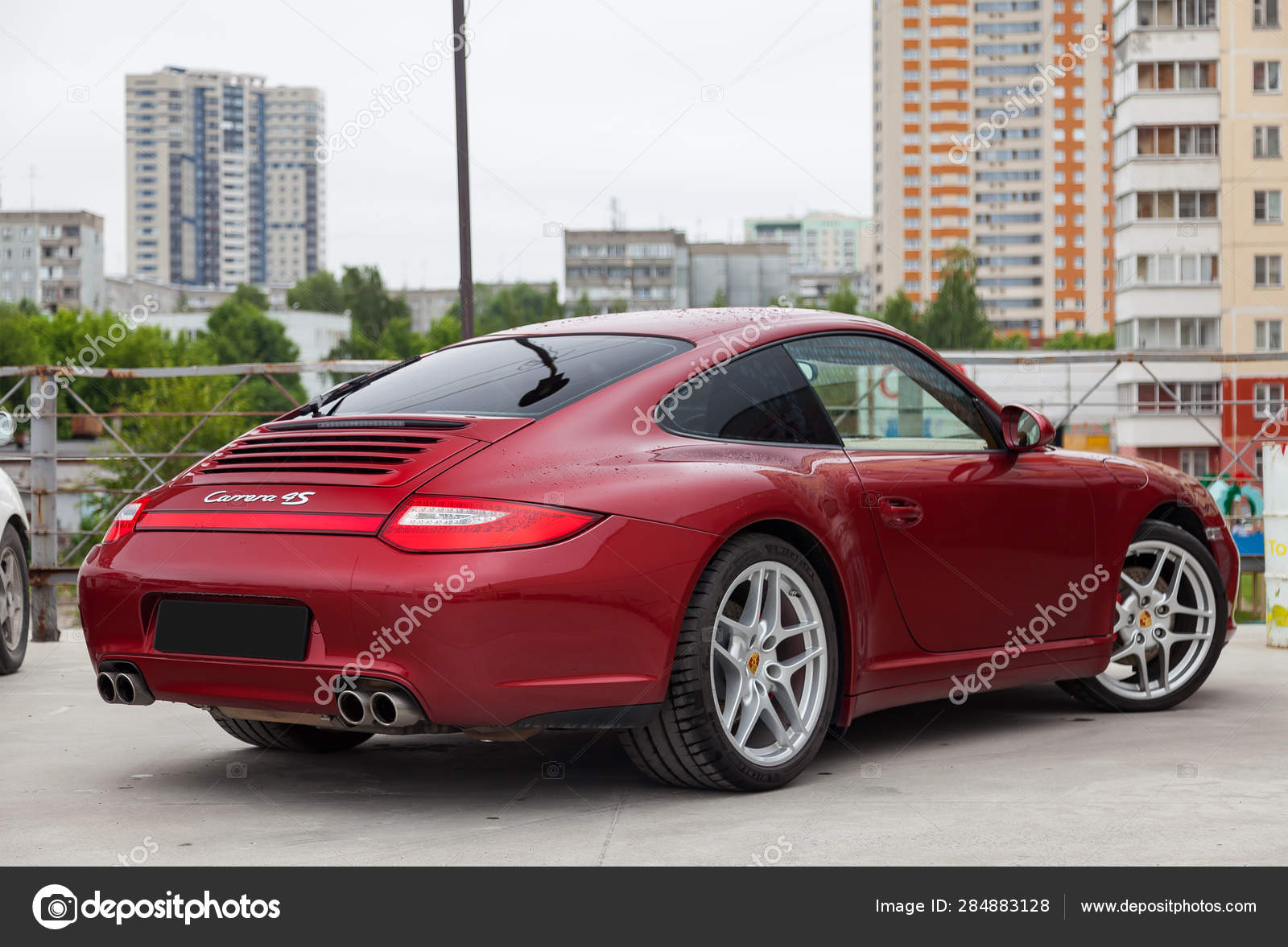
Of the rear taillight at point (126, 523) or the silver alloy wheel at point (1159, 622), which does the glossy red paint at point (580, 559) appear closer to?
the rear taillight at point (126, 523)

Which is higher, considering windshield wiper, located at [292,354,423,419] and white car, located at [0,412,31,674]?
windshield wiper, located at [292,354,423,419]

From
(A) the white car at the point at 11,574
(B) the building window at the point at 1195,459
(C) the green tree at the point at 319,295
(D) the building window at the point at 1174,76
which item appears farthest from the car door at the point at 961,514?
(C) the green tree at the point at 319,295

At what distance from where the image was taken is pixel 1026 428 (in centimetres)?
527

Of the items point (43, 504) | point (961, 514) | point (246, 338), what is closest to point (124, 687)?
point (961, 514)

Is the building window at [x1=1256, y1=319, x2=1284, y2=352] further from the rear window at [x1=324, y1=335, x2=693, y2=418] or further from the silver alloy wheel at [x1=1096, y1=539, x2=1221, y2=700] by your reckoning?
the rear window at [x1=324, y1=335, x2=693, y2=418]

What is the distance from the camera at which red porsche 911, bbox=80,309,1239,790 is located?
3.73 metres

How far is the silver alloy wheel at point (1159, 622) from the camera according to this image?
574cm

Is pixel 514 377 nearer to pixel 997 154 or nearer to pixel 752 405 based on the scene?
pixel 752 405

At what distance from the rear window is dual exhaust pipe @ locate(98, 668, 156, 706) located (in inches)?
37.4

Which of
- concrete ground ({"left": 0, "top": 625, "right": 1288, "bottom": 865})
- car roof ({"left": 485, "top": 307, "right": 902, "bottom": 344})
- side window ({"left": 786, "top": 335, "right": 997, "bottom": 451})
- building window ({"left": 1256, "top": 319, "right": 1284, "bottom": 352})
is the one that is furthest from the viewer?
building window ({"left": 1256, "top": 319, "right": 1284, "bottom": 352})

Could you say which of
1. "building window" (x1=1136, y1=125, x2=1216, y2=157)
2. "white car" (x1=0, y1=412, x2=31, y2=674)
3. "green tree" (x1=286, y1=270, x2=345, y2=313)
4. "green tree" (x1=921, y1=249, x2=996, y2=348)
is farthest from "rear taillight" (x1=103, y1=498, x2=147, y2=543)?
"green tree" (x1=286, y1=270, x2=345, y2=313)

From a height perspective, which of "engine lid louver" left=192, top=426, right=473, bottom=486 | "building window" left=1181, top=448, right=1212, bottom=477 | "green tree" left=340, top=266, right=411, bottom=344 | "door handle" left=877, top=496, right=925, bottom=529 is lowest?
"building window" left=1181, top=448, right=1212, bottom=477

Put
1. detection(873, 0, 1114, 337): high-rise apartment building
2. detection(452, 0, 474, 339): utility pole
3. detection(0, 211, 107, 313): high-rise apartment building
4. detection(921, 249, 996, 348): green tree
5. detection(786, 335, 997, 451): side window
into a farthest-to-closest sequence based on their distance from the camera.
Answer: detection(0, 211, 107, 313): high-rise apartment building → detection(873, 0, 1114, 337): high-rise apartment building → detection(921, 249, 996, 348): green tree → detection(452, 0, 474, 339): utility pole → detection(786, 335, 997, 451): side window
